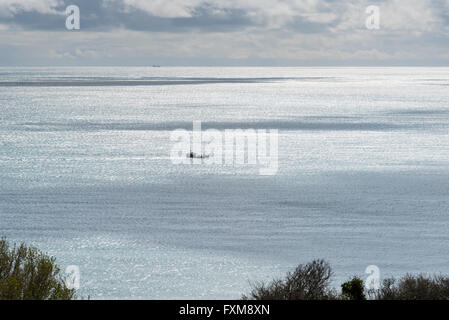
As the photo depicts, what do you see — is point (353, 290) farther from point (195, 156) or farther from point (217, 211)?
point (195, 156)

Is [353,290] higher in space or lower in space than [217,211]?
lower

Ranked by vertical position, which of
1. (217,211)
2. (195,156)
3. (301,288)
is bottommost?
(301,288)

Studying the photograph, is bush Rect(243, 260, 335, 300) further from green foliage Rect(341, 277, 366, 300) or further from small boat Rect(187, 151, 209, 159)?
small boat Rect(187, 151, 209, 159)

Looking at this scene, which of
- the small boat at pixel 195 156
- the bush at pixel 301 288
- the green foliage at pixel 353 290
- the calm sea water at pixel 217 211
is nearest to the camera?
the bush at pixel 301 288

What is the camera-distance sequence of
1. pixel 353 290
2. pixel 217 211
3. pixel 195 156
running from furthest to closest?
pixel 195 156 → pixel 217 211 → pixel 353 290

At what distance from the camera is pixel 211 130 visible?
155 metres

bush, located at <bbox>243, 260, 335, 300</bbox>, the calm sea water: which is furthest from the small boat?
bush, located at <bbox>243, 260, 335, 300</bbox>

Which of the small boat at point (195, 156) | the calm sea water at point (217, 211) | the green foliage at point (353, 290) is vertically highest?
the small boat at point (195, 156)

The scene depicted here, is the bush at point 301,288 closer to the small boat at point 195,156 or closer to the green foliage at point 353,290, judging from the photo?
the green foliage at point 353,290

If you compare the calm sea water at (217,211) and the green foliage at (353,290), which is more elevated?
the calm sea water at (217,211)

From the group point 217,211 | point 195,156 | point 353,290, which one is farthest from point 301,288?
point 195,156

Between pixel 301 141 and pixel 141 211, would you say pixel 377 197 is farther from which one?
pixel 301 141

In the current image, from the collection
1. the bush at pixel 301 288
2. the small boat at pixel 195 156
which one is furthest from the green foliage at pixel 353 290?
the small boat at pixel 195 156
